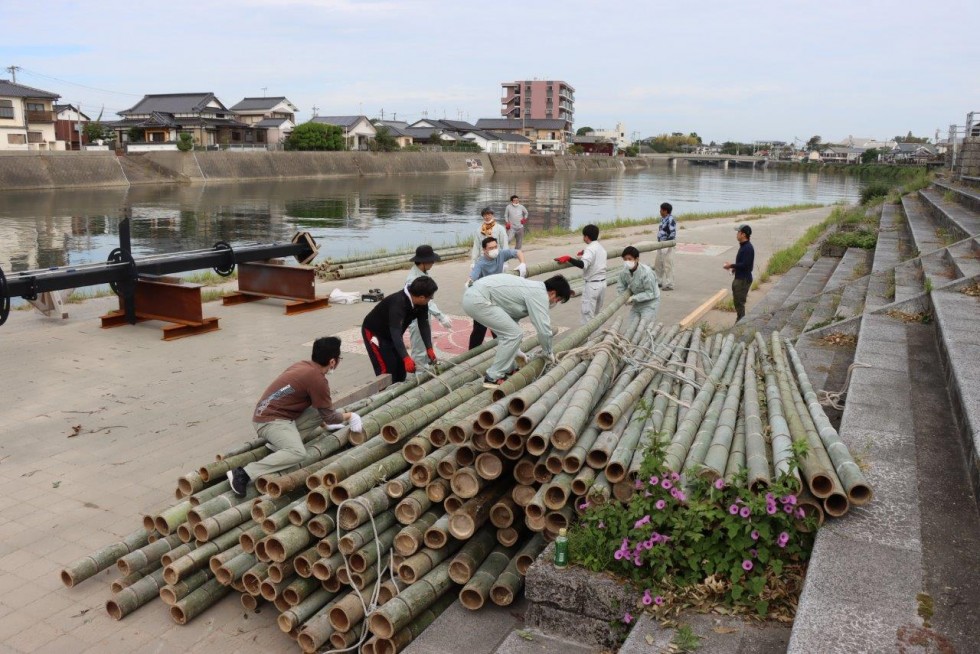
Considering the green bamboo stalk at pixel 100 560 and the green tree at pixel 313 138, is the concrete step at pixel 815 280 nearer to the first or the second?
the green bamboo stalk at pixel 100 560

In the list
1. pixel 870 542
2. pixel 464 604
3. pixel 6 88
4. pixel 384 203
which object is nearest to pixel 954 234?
pixel 870 542

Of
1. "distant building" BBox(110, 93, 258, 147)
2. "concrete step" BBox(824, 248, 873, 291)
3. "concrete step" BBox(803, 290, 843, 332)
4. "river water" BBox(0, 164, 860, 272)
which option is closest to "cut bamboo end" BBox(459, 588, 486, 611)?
"concrete step" BBox(803, 290, 843, 332)

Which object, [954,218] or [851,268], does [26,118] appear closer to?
[851,268]

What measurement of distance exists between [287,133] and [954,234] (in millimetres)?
68472

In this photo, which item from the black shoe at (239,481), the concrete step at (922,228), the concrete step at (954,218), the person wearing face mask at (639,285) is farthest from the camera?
the concrete step at (954,218)

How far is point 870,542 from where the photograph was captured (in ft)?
12.5

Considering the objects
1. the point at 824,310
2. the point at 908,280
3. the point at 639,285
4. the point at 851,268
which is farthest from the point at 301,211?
the point at 639,285

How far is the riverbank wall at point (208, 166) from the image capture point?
4612 cm

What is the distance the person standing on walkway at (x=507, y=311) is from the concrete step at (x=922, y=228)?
9215mm

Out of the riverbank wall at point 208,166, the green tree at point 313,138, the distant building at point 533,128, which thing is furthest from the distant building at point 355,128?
the distant building at point 533,128

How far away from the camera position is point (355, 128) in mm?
82938

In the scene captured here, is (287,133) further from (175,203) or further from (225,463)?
(225,463)

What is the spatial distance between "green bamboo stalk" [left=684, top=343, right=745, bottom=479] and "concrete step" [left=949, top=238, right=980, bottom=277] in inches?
171

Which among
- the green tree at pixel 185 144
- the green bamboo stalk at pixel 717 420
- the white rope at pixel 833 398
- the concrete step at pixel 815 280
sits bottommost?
the white rope at pixel 833 398
